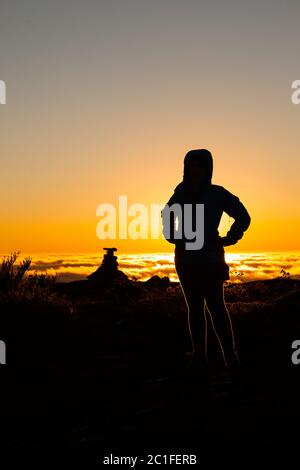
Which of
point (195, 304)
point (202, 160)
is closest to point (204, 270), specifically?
point (195, 304)

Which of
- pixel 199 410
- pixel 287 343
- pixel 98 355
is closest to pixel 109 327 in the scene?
pixel 98 355

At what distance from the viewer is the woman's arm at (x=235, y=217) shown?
698 centimetres

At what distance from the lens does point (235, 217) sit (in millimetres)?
7039

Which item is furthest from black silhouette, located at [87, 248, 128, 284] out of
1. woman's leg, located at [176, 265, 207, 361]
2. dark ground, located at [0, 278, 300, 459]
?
woman's leg, located at [176, 265, 207, 361]

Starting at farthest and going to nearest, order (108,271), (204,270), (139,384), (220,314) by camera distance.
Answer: (108,271) → (220,314) → (204,270) → (139,384)

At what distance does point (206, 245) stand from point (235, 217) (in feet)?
1.54

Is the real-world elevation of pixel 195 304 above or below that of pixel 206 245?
below

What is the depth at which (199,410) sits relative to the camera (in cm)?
521

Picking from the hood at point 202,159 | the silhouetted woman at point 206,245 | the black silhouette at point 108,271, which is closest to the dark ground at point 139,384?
the silhouetted woman at point 206,245

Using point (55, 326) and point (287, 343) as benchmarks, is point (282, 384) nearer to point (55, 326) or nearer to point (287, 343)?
point (287, 343)

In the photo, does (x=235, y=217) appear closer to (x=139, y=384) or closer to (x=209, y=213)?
(x=209, y=213)

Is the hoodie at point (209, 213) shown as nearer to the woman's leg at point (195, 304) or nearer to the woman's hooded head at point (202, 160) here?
the woman's hooded head at point (202, 160)

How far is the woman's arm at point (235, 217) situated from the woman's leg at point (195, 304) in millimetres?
523

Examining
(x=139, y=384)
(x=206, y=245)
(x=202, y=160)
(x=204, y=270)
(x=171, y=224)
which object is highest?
(x=202, y=160)
